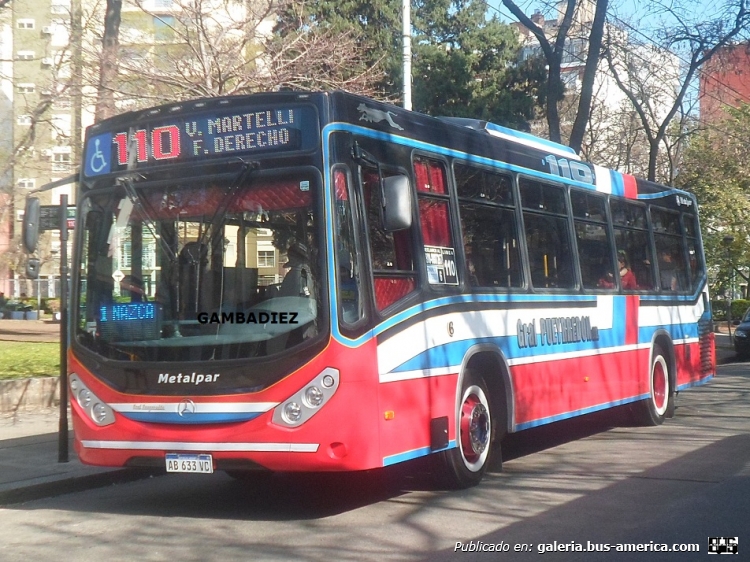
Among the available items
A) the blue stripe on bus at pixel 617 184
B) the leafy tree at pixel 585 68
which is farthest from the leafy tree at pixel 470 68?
the blue stripe on bus at pixel 617 184

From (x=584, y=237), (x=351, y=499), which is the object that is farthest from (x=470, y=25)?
(x=351, y=499)

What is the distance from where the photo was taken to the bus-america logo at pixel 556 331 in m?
10.2

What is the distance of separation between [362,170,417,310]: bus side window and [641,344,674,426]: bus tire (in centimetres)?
637

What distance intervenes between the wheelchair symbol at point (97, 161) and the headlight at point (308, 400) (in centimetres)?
270

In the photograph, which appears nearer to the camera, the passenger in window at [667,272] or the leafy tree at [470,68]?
the passenger in window at [667,272]

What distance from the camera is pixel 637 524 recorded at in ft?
24.3

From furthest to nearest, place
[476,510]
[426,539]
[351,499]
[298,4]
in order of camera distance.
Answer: [298,4] → [351,499] → [476,510] → [426,539]

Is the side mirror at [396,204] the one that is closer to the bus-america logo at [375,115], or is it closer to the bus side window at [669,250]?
the bus-america logo at [375,115]

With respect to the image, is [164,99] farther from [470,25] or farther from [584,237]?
[470,25]

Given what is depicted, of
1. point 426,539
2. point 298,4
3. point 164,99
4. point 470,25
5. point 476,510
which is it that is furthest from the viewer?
point 470,25

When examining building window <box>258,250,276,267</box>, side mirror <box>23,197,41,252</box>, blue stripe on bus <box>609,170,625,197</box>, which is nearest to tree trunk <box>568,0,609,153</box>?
blue stripe on bus <box>609,170,625,197</box>

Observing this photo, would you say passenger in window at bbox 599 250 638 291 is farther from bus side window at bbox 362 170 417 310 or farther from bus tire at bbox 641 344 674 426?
bus side window at bbox 362 170 417 310

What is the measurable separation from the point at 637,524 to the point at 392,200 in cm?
297

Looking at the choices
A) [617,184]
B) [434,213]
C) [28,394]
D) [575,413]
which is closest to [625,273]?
[617,184]
